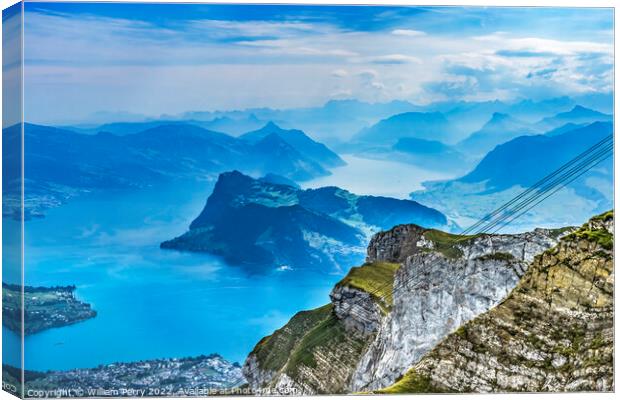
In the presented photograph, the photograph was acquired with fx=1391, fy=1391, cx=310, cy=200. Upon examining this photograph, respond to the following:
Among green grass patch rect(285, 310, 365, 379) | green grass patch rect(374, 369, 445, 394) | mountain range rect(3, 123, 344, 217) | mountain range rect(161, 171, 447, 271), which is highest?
mountain range rect(3, 123, 344, 217)

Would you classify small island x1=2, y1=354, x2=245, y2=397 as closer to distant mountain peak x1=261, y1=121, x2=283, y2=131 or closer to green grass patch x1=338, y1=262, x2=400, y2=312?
green grass patch x1=338, y1=262, x2=400, y2=312

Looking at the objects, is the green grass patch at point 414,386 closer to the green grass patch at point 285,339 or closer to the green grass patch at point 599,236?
the green grass patch at point 285,339

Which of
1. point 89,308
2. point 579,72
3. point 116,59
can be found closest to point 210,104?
point 116,59

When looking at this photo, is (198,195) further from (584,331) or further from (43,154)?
(584,331)

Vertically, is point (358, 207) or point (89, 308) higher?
point (358, 207)

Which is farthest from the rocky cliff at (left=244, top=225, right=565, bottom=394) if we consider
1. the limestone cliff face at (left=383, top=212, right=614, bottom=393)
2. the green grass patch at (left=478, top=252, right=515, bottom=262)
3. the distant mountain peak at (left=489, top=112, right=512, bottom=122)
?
the distant mountain peak at (left=489, top=112, right=512, bottom=122)
